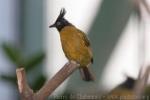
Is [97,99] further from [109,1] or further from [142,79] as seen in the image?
[109,1]

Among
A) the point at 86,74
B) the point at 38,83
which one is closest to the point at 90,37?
the point at 38,83

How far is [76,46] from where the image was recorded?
43cm

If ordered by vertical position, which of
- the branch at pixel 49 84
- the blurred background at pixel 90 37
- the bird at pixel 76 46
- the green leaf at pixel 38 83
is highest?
the bird at pixel 76 46

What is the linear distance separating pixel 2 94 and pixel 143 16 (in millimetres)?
1216

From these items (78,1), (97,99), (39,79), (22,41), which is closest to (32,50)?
(22,41)

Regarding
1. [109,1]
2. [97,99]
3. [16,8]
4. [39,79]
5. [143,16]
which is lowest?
[16,8]

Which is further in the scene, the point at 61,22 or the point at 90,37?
the point at 90,37

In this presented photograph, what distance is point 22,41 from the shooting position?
1671 millimetres

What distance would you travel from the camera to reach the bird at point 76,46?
44cm

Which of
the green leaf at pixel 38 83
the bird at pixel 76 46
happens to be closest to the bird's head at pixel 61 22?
the bird at pixel 76 46

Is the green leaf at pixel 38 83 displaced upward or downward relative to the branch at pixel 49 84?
downward

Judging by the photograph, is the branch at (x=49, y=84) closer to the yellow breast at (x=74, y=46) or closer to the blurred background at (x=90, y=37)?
the yellow breast at (x=74, y=46)

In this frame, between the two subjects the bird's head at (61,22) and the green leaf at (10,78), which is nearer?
the bird's head at (61,22)

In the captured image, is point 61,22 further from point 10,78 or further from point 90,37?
point 90,37
